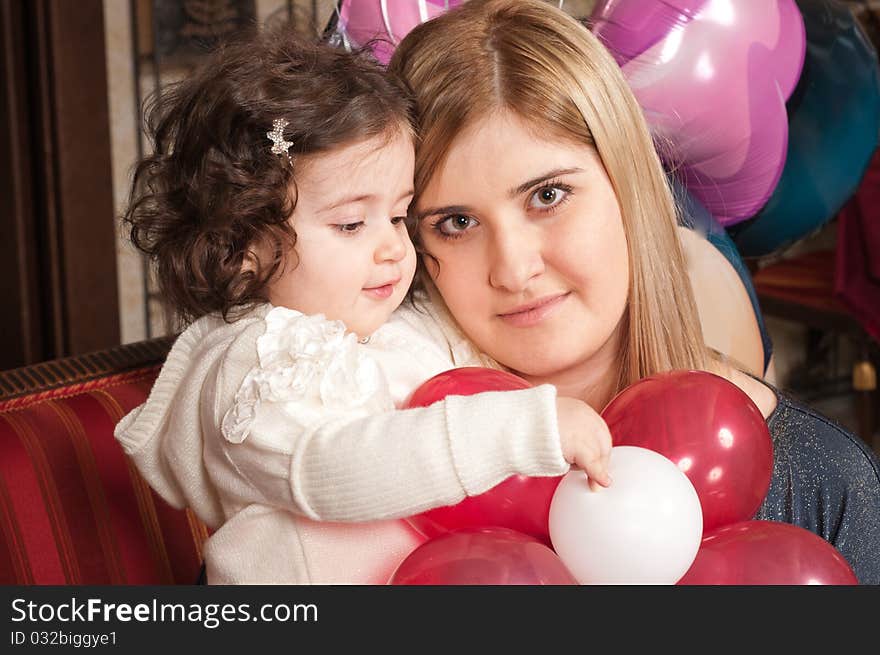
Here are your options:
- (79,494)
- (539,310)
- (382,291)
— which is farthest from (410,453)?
(79,494)

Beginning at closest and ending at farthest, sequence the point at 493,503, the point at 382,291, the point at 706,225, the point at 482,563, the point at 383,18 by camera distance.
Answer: the point at 482,563 → the point at 493,503 → the point at 382,291 → the point at 383,18 → the point at 706,225

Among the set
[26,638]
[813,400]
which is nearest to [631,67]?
[26,638]

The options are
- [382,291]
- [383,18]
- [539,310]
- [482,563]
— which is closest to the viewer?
[482,563]

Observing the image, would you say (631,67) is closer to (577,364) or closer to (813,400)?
(577,364)

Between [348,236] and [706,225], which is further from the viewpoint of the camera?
[706,225]

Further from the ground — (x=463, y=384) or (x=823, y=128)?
(x=823, y=128)

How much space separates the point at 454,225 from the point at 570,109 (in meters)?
0.18

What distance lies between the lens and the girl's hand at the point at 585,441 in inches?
35.8

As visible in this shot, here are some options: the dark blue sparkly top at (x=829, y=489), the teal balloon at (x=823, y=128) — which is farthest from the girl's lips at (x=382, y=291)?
the teal balloon at (x=823, y=128)

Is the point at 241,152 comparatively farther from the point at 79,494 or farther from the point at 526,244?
the point at 79,494

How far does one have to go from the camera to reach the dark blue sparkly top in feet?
3.95

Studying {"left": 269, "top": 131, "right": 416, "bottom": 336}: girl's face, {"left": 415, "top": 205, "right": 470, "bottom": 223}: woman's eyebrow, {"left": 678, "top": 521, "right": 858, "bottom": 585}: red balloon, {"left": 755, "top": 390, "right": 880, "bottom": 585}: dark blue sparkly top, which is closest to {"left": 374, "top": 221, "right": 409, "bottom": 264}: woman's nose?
{"left": 269, "top": 131, "right": 416, "bottom": 336}: girl's face

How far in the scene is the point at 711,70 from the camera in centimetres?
147

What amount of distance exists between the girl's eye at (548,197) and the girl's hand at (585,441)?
319 mm
